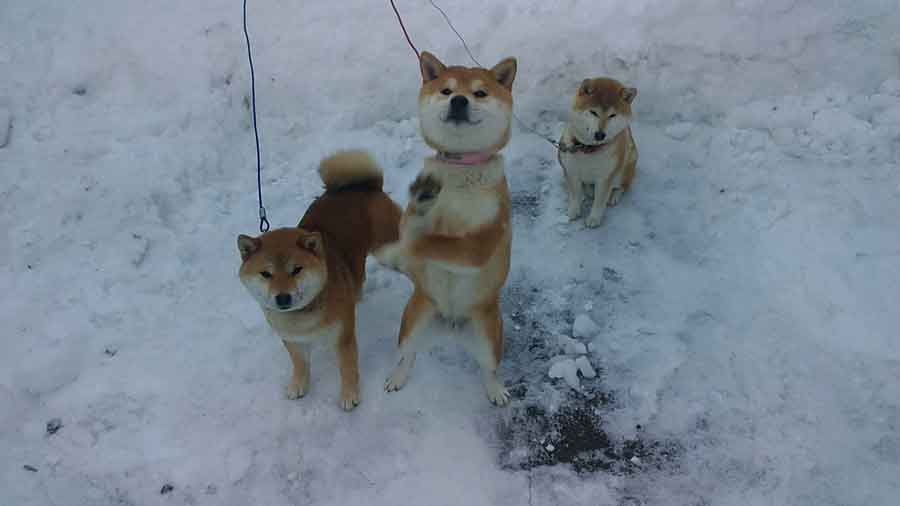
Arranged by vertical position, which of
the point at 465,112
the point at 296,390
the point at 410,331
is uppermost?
the point at 465,112

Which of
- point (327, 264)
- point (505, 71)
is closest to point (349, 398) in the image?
point (327, 264)

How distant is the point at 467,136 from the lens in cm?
257

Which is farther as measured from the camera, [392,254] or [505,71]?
[392,254]

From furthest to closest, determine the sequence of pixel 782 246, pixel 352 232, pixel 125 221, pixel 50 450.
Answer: pixel 125 221 < pixel 782 246 < pixel 352 232 < pixel 50 450

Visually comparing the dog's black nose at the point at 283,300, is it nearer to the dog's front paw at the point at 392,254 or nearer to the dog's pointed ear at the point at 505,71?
the dog's front paw at the point at 392,254

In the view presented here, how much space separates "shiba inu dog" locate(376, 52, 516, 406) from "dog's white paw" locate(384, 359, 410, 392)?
16.1 inches

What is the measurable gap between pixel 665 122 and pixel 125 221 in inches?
153

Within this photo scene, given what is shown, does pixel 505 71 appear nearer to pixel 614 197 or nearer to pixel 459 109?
pixel 459 109

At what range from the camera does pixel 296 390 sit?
3.32 m

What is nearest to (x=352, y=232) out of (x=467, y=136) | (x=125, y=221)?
(x=467, y=136)

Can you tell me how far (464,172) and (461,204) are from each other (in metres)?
0.14

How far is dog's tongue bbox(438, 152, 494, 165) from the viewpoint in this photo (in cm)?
265

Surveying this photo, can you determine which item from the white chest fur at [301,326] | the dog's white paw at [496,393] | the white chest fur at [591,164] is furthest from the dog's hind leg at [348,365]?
the white chest fur at [591,164]

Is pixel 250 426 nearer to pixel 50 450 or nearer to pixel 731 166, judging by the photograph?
pixel 50 450
